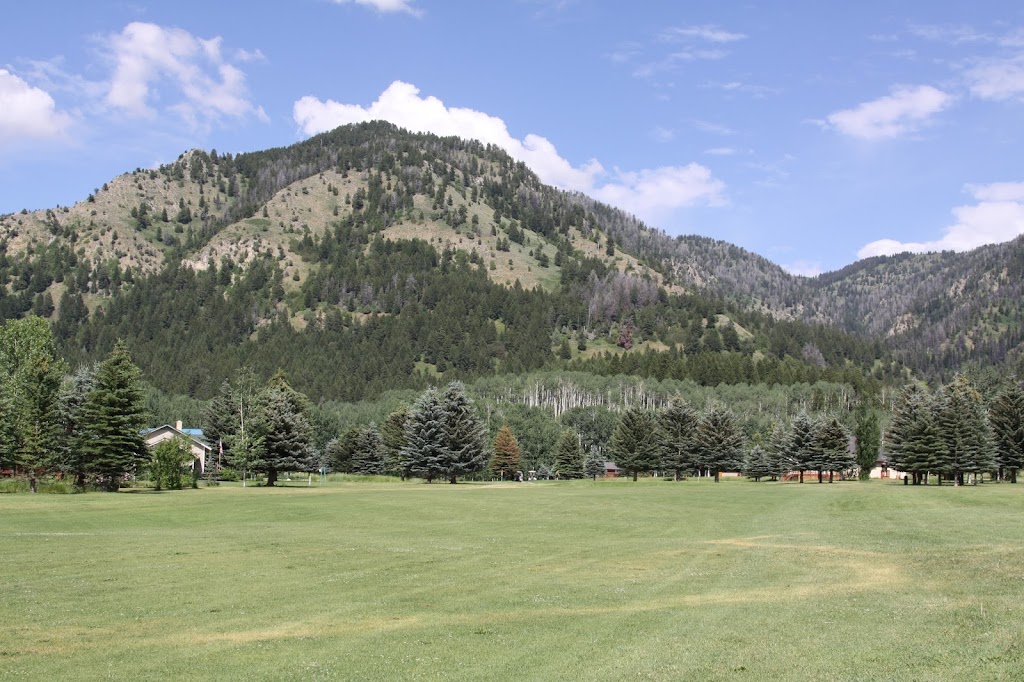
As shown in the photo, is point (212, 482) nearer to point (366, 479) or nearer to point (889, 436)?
point (366, 479)

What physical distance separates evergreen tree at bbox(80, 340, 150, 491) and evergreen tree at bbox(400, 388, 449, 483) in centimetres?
2803

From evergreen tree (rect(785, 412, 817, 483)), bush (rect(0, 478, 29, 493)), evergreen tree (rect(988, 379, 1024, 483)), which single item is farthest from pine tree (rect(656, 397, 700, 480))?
bush (rect(0, 478, 29, 493))

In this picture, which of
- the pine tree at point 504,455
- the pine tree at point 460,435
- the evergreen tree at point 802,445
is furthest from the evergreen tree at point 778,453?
the pine tree at point 460,435

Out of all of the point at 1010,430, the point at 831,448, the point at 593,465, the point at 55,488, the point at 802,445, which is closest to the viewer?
the point at 55,488

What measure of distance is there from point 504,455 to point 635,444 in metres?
26.1

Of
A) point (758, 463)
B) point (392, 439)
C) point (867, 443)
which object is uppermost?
point (867, 443)

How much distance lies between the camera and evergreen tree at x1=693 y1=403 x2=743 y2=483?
108000 millimetres

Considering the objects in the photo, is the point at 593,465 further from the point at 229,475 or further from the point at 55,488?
the point at 55,488

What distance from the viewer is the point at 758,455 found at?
120 m

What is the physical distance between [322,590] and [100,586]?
5188 millimetres

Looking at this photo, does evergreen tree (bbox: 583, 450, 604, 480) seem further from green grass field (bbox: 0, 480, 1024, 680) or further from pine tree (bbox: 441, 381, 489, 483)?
green grass field (bbox: 0, 480, 1024, 680)

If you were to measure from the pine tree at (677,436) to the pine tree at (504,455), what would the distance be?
83.5 ft

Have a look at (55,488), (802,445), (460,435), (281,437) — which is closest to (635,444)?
(802,445)

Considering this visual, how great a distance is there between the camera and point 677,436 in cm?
10975
